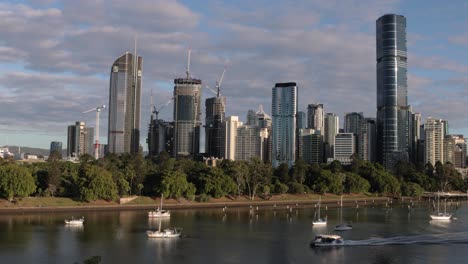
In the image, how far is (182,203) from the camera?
407ft

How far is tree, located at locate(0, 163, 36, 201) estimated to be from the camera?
338ft

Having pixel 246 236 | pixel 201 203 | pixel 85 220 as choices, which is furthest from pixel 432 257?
pixel 201 203

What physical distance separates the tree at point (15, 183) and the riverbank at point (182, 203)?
185cm

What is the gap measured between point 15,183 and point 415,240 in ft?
231

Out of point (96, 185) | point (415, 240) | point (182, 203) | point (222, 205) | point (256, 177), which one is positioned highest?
point (256, 177)

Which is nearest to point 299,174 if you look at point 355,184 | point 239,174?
point 355,184

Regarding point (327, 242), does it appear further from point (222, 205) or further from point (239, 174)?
point (239, 174)

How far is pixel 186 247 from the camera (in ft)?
230

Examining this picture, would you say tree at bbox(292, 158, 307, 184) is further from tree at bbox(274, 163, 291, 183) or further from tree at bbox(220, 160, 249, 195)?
tree at bbox(220, 160, 249, 195)

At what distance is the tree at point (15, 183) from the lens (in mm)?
103000

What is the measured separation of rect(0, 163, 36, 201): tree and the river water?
7.76m

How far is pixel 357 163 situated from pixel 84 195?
4173 inches

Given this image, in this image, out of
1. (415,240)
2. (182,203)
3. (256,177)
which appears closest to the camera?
(415,240)

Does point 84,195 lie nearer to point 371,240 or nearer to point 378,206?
point 371,240
